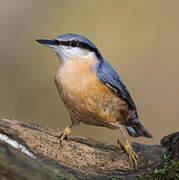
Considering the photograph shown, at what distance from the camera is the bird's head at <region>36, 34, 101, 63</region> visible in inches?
173

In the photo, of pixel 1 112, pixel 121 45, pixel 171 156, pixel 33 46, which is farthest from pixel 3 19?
pixel 171 156

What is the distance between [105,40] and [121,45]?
0.44m

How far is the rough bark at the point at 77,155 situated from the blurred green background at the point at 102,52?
10.5 ft

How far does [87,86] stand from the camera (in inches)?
167

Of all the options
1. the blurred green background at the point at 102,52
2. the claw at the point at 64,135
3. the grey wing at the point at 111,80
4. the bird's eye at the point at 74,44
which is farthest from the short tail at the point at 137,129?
the blurred green background at the point at 102,52

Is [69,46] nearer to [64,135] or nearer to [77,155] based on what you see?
[64,135]

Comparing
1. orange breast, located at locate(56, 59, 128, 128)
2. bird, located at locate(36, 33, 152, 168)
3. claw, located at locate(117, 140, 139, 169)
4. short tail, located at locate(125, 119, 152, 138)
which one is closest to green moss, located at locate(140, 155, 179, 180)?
claw, located at locate(117, 140, 139, 169)

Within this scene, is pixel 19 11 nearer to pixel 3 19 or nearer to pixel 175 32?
pixel 3 19

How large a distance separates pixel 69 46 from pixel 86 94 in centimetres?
71

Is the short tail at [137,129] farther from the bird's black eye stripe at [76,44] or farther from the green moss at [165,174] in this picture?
the green moss at [165,174]

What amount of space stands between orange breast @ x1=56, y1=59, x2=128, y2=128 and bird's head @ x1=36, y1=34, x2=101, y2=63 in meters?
0.09

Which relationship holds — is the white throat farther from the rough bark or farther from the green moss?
the green moss

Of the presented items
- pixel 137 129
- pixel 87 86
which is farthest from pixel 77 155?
pixel 137 129

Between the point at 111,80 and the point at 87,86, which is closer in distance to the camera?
the point at 87,86
